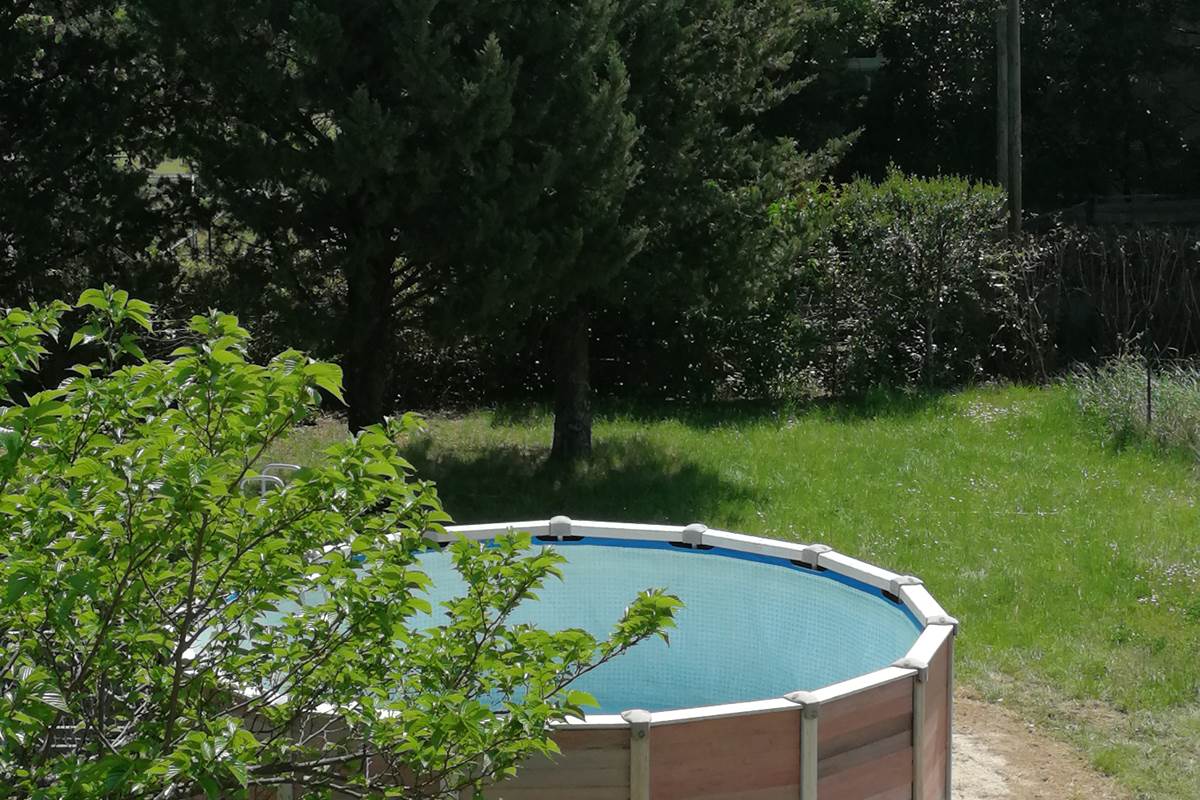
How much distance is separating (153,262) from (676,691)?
6.34m

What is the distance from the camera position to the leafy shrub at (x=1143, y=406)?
42.7 ft

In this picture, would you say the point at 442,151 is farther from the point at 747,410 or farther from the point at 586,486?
the point at 747,410

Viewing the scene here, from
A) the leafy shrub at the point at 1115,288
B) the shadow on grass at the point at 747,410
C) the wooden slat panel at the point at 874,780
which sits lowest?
the shadow on grass at the point at 747,410

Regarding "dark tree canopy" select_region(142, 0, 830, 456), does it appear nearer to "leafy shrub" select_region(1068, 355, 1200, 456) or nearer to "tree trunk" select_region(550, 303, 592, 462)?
"tree trunk" select_region(550, 303, 592, 462)

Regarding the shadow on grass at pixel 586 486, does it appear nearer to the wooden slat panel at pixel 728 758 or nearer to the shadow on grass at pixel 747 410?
the shadow on grass at pixel 747 410

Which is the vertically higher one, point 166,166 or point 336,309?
point 166,166

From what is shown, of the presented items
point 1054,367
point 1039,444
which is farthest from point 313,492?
point 1054,367

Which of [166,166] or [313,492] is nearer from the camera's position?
[313,492]

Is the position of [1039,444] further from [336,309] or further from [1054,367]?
[336,309]

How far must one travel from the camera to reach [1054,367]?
17.5 metres

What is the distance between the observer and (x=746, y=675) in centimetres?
878

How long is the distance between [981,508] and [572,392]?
4227mm

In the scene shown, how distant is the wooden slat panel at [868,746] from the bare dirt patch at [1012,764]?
1.33 m

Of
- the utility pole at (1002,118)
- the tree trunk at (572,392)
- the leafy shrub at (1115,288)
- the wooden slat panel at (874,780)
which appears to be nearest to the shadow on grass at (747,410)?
the tree trunk at (572,392)
